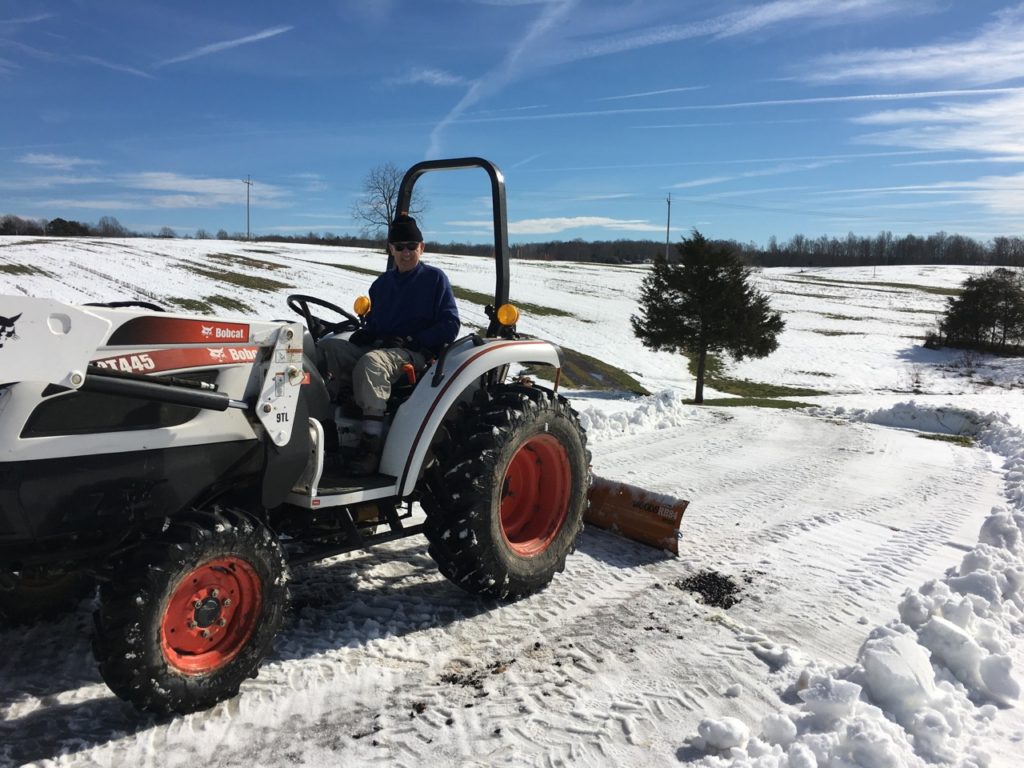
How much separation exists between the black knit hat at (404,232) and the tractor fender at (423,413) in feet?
2.50

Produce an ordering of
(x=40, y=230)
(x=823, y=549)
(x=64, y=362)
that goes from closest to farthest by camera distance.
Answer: (x=64, y=362) < (x=823, y=549) < (x=40, y=230)

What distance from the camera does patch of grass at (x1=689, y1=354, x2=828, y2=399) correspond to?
25333 mm

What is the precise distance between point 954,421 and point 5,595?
1050cm

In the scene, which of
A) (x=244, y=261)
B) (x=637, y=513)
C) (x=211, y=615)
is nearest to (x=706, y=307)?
(x=637, y=513)

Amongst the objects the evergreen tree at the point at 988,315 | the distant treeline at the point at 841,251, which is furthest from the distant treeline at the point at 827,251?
the evergreen tree at the point at 988,315

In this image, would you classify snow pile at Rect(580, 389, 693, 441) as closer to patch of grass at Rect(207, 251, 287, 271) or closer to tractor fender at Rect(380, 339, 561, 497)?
tractor fender at Rect(380, 339, 561, 497)

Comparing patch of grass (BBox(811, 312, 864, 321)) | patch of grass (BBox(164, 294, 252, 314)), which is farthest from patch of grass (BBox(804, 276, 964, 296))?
patch of grass (BBox(164, 294, 252, 314))

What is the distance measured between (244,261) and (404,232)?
4075 cm

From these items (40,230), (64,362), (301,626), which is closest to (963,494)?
(301,626)

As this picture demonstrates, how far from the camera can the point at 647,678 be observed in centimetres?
311

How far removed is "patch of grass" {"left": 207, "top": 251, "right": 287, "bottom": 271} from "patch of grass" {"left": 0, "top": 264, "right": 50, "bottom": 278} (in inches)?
450

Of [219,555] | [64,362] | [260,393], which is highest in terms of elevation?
[64,362]

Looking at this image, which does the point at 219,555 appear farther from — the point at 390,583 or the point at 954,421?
the point at 954,421

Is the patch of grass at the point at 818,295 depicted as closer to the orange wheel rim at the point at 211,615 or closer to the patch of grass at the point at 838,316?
the patch of grass at the point at 838,316
